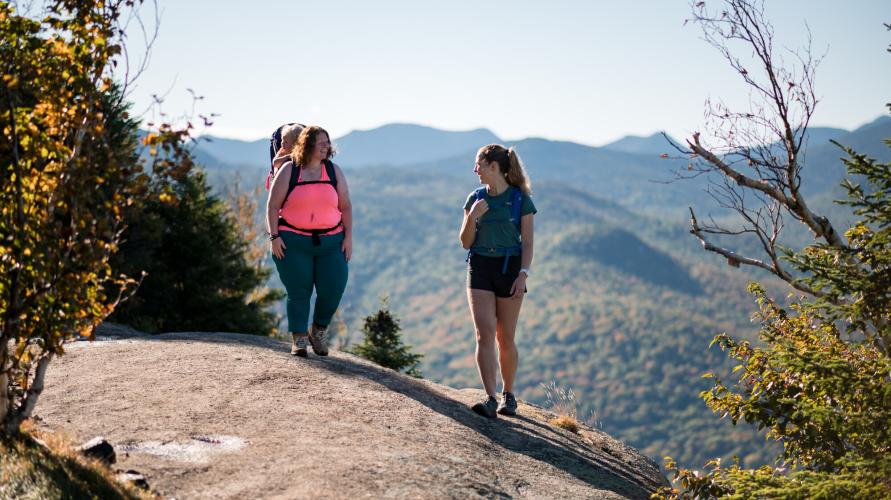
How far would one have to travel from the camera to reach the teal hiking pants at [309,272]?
24.7ft

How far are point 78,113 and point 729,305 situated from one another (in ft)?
658

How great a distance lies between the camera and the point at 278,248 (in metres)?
7.46

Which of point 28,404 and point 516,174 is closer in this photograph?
point 28,404

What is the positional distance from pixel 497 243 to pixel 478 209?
34 cm

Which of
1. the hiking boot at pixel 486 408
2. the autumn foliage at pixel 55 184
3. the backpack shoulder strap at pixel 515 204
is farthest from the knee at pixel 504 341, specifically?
the autumn foliage at pixel 55 184

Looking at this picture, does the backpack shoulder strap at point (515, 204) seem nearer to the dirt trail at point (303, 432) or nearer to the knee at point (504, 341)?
the knee at point (504, 341)

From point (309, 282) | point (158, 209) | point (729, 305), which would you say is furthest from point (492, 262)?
point (729, 305)

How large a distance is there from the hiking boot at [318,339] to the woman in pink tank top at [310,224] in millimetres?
384

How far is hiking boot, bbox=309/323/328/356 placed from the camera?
322 inches

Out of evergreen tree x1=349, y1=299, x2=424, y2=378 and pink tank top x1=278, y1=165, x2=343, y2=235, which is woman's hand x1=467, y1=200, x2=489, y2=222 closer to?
pink tank top x1=278, y1=165, x2=343, y2=235

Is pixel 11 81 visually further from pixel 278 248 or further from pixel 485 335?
pixel 485 335

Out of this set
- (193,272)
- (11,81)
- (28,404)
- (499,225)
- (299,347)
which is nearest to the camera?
(11,81)

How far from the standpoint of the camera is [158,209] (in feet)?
55.9

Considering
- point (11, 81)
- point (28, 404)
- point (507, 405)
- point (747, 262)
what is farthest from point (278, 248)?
point (747, 262)
